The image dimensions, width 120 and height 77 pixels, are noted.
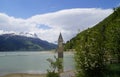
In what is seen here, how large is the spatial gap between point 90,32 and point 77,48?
7.14ft

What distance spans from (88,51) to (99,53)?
0.92 meters

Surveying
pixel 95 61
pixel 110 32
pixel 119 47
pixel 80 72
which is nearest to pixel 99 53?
pixel 95 61

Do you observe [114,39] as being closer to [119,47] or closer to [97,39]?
[119,47]

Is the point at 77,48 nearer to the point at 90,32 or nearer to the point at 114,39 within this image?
the point at 90,32

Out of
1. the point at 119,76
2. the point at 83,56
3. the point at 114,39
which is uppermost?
the point at 114,39

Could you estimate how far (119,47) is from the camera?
98.3ft

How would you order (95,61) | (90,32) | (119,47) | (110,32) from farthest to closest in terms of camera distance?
(110,32), (119,47), (90,32), (95,61)

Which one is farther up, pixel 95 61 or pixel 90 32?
pixel 90 32

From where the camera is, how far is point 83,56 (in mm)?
22812

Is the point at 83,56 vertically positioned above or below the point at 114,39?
below

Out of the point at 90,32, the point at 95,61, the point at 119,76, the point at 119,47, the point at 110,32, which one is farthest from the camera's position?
the point at 110,32

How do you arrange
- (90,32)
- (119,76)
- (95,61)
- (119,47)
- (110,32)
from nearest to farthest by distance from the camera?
(119,76)
(95,61)
(90,32)
(119,47)
(110,32)

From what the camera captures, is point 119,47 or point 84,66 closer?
point 84,66

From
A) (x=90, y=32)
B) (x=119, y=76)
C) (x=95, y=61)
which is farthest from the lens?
(x=90, y=32)
